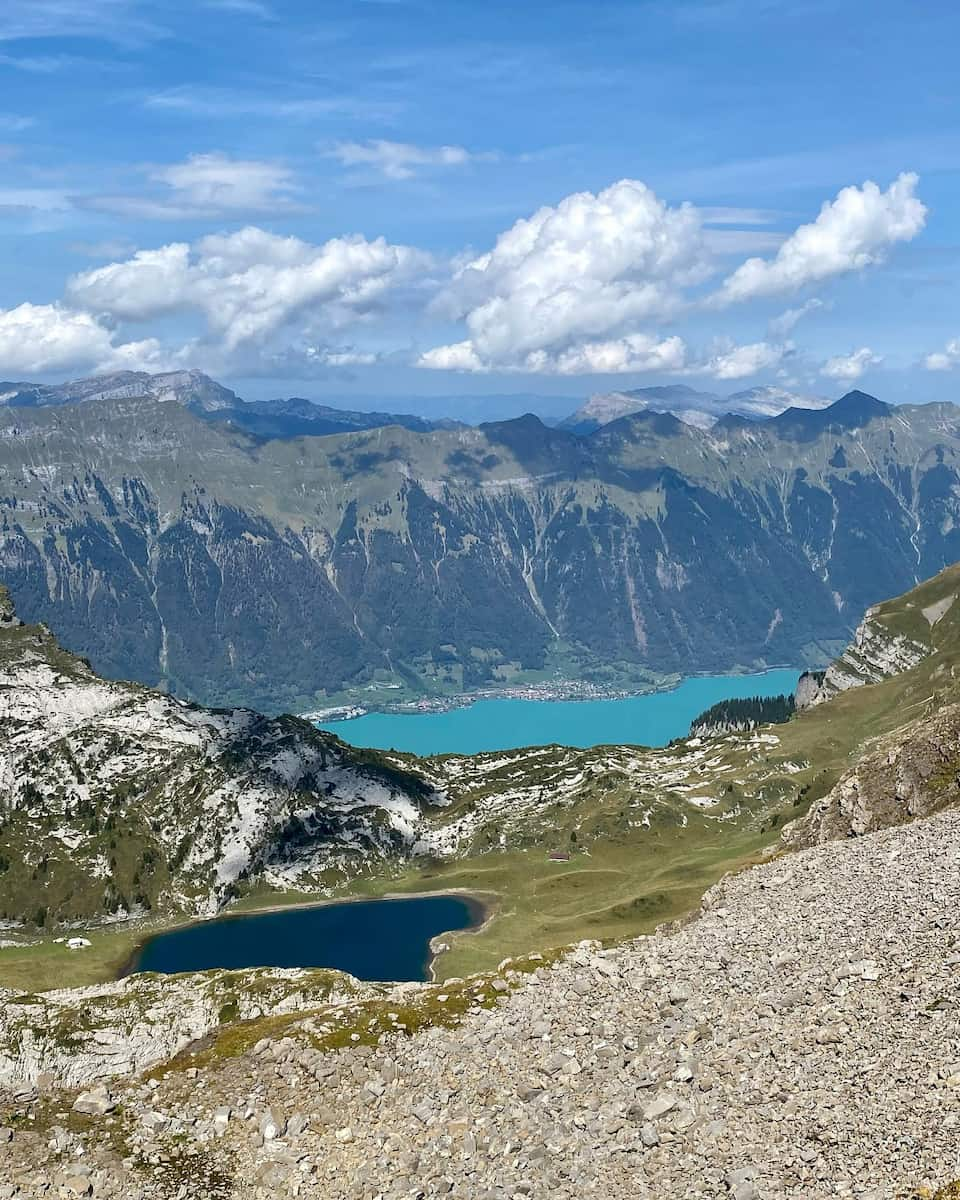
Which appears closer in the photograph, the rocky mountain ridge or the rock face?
the rocky mountain ridge

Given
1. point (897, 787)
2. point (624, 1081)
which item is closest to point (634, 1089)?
point (624, 1081)

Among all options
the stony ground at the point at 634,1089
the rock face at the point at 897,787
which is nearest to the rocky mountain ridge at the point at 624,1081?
the stony ground at the point at 634,1089

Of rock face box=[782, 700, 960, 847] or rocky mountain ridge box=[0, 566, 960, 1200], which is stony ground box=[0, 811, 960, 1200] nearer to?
rocky mountain ridge box=[0, 566, 960, 1200]

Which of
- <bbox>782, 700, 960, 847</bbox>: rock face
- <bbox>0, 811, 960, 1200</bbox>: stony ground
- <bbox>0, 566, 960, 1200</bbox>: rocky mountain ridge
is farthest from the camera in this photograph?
<bbox>782, 700, 960, 847</bbox>: rock face

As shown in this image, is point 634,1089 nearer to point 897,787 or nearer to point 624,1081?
point 624,1081

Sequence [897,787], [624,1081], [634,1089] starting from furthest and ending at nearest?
1. [897,787]
2. [624,1081]
3. [634,1089]

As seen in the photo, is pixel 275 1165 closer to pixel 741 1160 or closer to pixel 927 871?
pixel 741 1160

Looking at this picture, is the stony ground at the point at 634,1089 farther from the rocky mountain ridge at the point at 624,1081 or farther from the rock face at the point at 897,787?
the rock face at the point at 897,787

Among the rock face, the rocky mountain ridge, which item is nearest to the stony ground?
the rocky mountain ridge

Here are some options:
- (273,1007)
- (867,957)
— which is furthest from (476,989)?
(273,1007)
